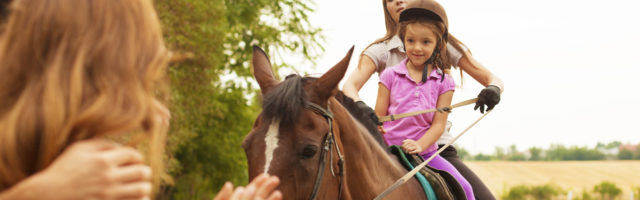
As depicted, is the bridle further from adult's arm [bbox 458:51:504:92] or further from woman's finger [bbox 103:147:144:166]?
woman's finger [bbox 103:147:144:166]

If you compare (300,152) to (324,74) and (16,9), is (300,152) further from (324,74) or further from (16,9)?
(16,9)

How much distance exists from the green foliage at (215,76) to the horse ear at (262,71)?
38.0 feet

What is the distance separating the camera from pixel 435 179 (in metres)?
4.20

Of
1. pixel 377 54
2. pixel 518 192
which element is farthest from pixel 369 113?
pixel 518 192

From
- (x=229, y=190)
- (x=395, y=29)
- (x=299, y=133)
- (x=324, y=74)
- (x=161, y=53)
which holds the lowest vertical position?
(x=229, y=190)

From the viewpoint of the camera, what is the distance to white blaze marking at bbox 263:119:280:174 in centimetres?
322

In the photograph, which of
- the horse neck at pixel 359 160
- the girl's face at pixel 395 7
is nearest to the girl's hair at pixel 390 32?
the girl's face at pixel 395 7

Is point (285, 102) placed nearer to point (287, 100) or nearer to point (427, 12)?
point (287, 100)

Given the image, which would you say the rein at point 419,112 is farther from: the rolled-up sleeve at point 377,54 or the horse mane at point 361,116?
the rolled-up sleeve at point 377,54

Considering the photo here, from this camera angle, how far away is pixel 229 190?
1691mm

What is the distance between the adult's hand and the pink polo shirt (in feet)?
10.8

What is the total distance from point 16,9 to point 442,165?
12.0 ft

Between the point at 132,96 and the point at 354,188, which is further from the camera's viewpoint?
the point at 354,188

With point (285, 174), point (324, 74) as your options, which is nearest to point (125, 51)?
point (285, 174)
